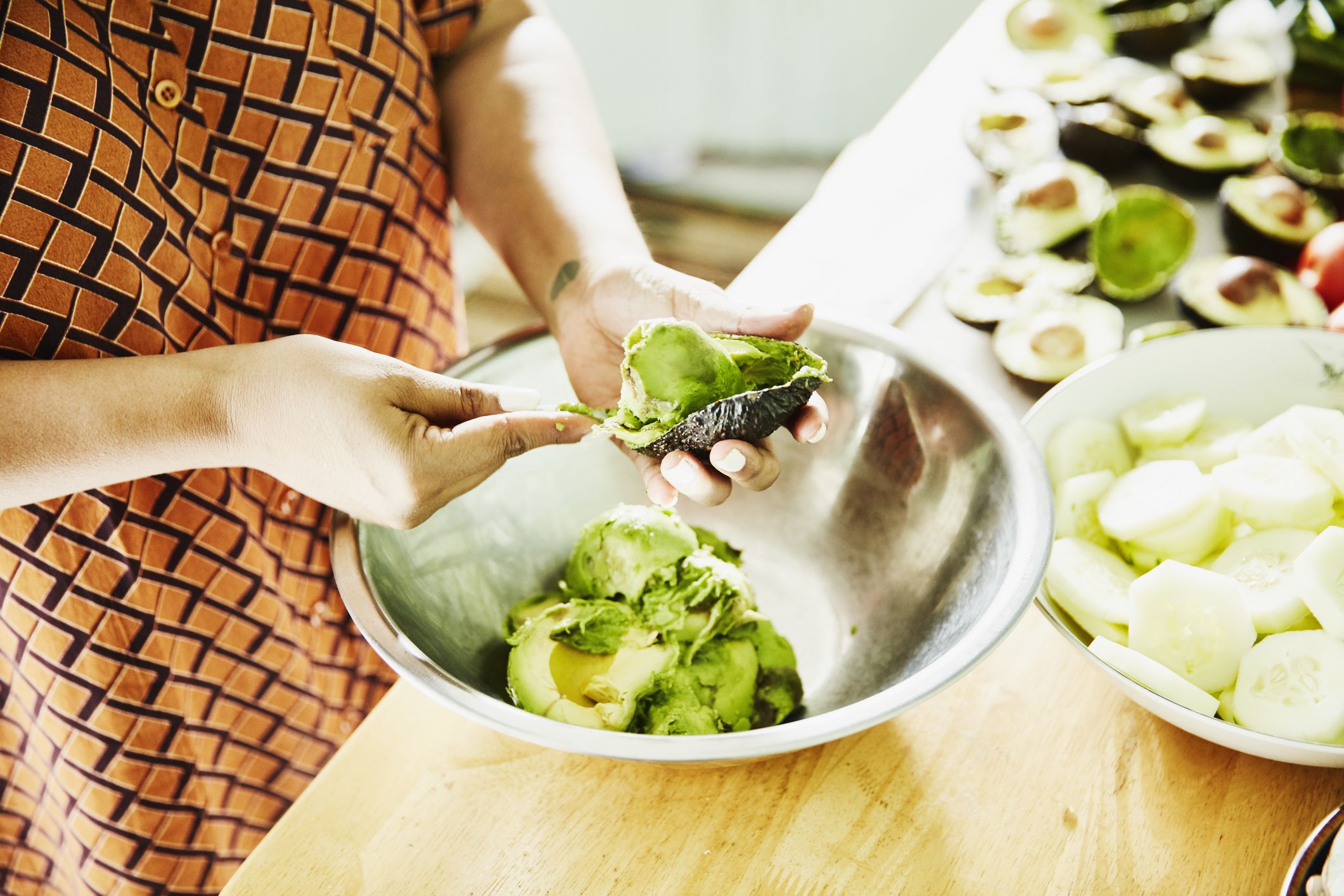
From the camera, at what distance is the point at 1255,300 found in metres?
1.44

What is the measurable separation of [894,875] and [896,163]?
1411mm

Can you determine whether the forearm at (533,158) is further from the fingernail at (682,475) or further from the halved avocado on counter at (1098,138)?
the halved avocado on counter at (1098,138)

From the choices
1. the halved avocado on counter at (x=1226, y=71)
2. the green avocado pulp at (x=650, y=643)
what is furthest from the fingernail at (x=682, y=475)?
the halved avocado on counter at (x=1226, y=71)

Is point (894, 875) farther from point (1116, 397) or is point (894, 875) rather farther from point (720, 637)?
point (1116, 397)

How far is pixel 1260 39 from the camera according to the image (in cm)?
209

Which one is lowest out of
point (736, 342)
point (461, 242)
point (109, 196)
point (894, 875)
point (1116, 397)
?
point (461, 242)

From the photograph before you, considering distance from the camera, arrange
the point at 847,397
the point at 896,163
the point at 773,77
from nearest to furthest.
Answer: the point at 847,397 → the point at 896,163 → the point at 773,77

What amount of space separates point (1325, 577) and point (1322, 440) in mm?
229

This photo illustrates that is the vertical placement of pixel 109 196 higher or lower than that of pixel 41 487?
higher

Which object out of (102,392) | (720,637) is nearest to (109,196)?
(102,392)

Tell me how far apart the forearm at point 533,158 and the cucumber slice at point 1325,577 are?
0.77m

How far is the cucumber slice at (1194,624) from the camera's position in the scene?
931mm

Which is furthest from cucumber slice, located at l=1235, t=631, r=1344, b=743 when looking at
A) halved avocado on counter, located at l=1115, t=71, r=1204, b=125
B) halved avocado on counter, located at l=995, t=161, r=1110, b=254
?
halved avocado on counter, located at l=1115, t=71, r=1204, b=125

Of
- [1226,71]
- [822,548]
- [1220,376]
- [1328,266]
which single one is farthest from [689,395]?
[1226,71]
